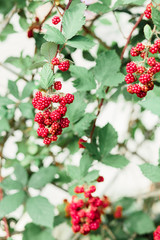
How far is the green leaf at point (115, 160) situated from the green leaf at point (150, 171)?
109 millimetres

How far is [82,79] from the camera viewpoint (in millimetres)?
896

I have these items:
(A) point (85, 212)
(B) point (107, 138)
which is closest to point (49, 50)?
(B) point (107, 138)

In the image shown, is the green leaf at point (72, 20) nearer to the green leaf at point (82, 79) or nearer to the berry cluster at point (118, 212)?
the green leaf at point (82, 79)

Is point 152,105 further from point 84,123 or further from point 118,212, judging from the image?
point 118,212

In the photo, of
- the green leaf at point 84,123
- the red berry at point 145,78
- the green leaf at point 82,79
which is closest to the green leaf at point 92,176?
the green leaf at point 84,123

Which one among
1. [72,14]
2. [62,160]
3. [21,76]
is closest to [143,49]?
[72,14]

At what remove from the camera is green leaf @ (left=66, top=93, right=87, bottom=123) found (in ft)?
2.98

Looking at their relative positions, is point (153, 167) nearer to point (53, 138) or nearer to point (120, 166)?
point (120, 166)

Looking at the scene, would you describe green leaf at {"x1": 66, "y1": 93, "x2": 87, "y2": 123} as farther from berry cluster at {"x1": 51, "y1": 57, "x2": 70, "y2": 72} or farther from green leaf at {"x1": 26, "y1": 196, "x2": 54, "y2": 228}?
green leaf at {"x1": 26, "y1": 196, "x2": 54, "y2": 228}

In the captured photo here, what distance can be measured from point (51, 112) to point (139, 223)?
967mm

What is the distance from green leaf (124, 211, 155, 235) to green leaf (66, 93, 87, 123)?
742 millimetres

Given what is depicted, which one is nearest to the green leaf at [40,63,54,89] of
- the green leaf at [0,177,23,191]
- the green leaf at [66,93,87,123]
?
the green leaf at [66,93,87,123]

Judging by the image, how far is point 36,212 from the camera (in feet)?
3.39

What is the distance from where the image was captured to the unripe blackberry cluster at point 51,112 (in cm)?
64
